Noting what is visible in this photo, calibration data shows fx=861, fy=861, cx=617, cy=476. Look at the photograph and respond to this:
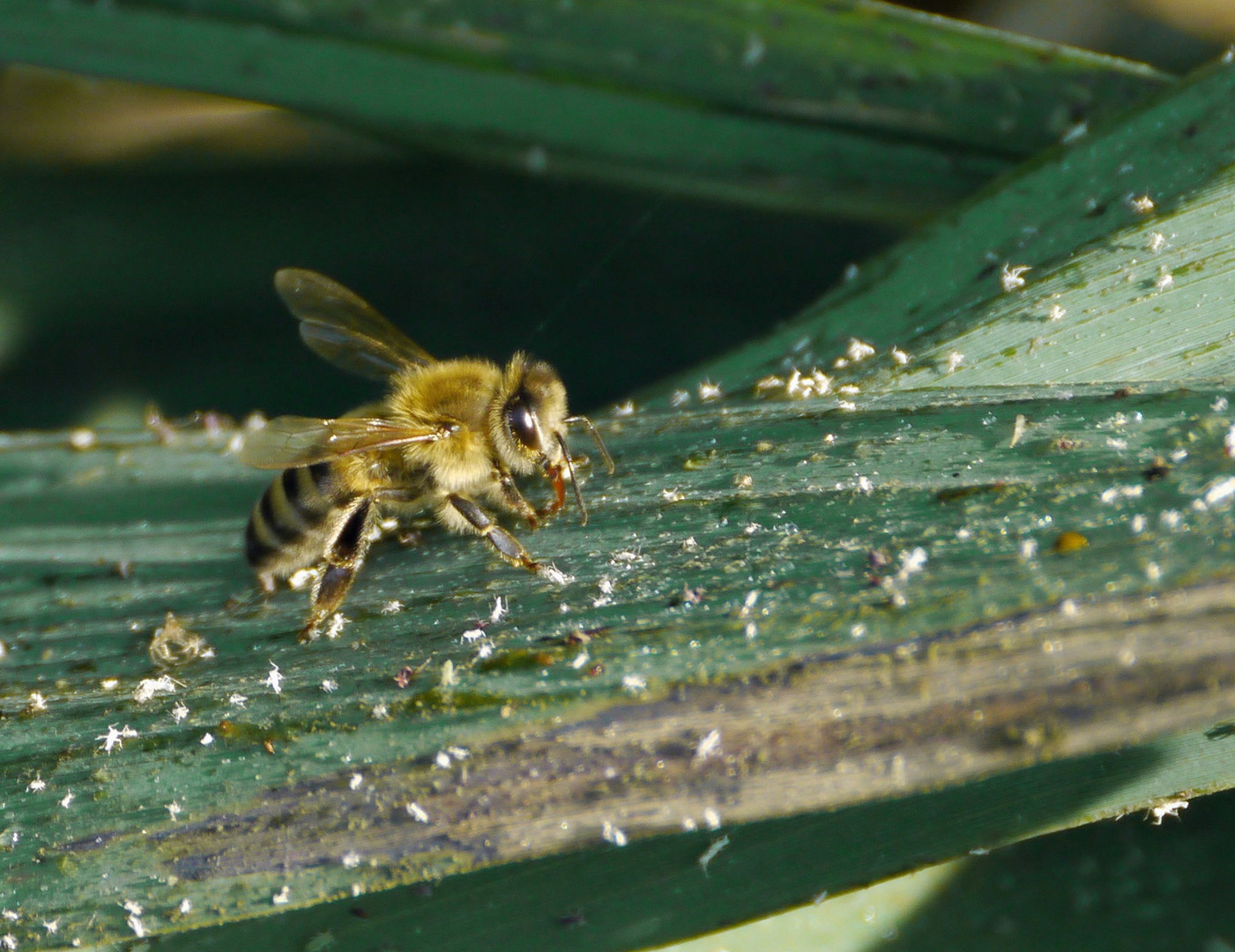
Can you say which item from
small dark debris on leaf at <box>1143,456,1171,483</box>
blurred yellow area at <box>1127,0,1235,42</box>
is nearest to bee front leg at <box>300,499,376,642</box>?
small dark debris on leaf at <box>1143,456,1171,483</box>

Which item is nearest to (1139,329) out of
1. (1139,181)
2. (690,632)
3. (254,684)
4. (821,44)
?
(1139,181)

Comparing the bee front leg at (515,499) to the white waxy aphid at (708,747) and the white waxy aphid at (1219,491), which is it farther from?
the white waxy aphid at (1219,491)

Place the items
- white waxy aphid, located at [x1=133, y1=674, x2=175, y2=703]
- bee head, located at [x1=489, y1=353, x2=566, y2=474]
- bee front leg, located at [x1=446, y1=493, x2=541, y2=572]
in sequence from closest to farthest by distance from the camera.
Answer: white waxy aphid, located at [x1=133, y1=674, x2=175, y2=703]
bee front leg, located at [x1=446, y1=493, x2=541, y2=572]
bee head, located at [x1=489, y1=353, x2=566, y2=474]

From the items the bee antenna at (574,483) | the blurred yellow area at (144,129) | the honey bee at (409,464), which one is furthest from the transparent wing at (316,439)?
the blurred yellow area at (144,129)

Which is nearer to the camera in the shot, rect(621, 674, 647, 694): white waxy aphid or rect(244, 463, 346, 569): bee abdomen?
rect(621, 674, 647, 694): white waxy aphid

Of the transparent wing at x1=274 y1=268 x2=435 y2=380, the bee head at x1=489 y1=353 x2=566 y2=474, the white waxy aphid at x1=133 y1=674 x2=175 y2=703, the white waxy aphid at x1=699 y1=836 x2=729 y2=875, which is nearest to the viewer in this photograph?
the white waxy aphid at x1=699 y1=836 x2=729 y2=875

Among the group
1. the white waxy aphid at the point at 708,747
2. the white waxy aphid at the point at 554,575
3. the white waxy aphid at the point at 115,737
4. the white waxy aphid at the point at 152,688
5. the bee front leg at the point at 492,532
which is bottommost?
the white waxy aphid at the point at 708,747

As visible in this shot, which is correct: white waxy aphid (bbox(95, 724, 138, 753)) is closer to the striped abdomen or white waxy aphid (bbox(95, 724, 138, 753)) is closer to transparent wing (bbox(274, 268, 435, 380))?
the striped abdomen
